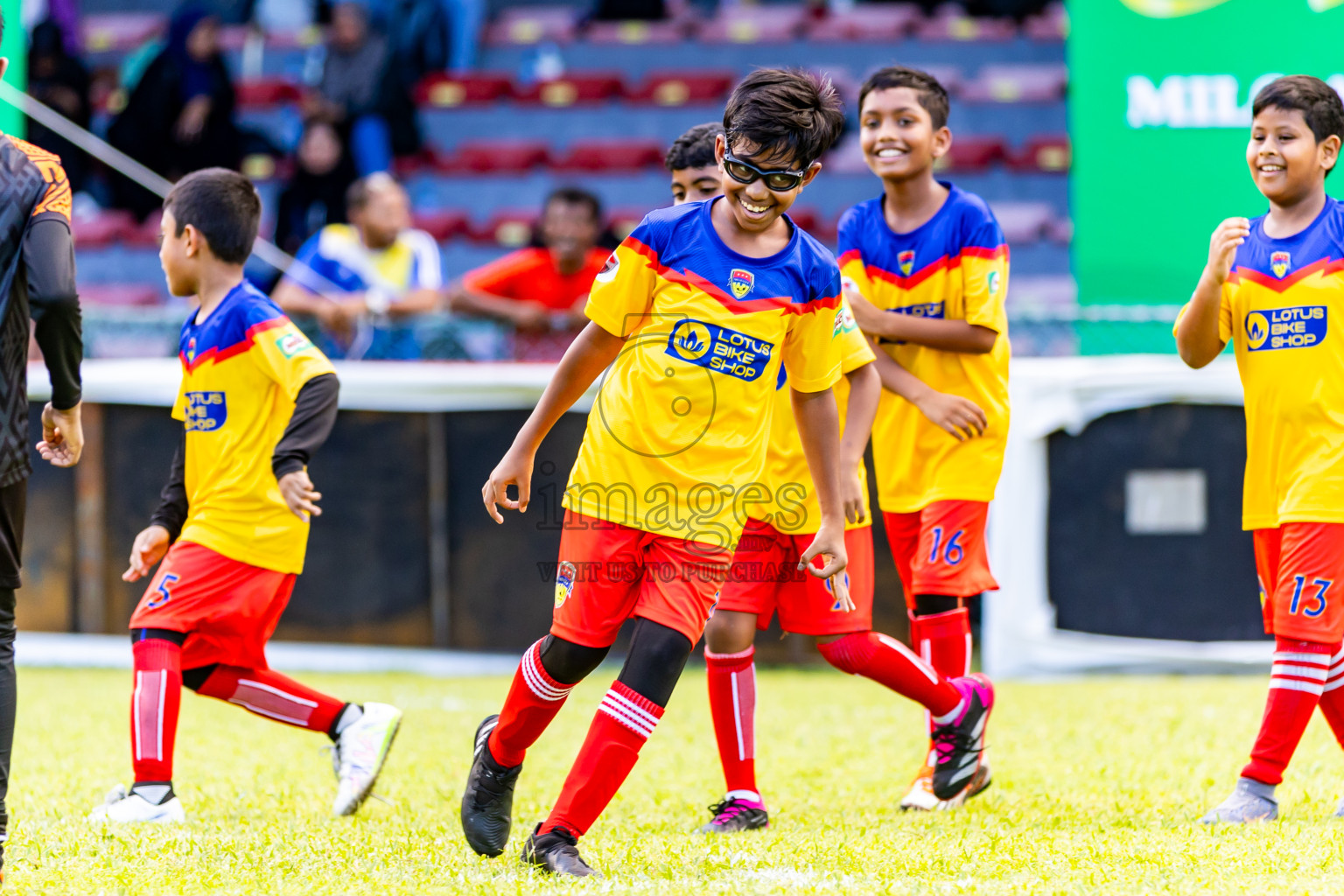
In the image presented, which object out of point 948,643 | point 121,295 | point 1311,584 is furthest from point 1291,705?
point 121,295

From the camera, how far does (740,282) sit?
324 cm

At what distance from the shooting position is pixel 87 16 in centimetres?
1572

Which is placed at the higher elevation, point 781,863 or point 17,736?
point 781,863

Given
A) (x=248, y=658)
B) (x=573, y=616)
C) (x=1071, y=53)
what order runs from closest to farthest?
1. (x=573, y=616)
2. (x=248, y=658)
3. (x=1071, y=53)

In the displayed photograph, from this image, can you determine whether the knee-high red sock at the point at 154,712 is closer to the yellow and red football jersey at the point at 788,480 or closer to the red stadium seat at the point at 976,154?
the yellow and red football jersey at the point at 788,480

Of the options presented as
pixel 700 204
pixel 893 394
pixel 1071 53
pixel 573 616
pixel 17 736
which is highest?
pixel 1071 53

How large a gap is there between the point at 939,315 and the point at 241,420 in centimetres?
207

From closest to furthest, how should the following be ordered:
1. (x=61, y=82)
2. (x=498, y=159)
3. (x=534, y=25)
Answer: (x=61, y=82) < (x=498, y=159) < (x=534, y=25)

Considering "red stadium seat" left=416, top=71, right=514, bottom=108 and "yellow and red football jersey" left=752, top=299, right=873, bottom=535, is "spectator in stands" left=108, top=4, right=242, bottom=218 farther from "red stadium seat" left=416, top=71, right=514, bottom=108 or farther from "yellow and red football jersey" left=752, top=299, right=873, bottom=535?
"yellow and red football jersey" left=752, top=299, right=873, bottom=535

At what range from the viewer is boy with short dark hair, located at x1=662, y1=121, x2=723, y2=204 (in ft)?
13.5

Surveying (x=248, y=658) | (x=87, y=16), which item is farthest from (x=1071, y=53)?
(x=87, y=16)

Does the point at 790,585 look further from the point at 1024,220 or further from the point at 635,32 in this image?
the point at 635,32

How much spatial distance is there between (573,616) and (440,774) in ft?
5.68

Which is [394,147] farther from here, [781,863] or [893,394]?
[781,863]
